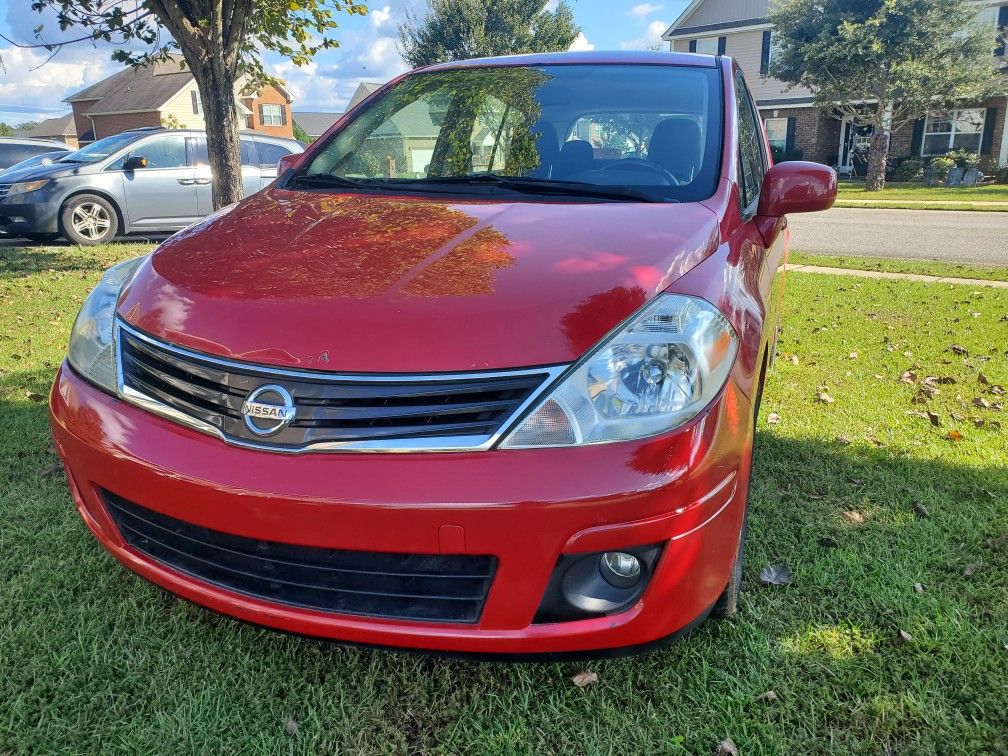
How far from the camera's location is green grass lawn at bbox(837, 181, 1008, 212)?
59.1 feet

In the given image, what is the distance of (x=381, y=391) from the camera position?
159 cm

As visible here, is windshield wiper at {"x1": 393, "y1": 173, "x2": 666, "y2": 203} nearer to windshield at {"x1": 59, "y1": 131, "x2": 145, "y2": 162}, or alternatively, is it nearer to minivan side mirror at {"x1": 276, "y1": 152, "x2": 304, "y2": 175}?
minivan side mirror at {"x1": 276, "y1": 152, "x2": 304, "y2": 175}

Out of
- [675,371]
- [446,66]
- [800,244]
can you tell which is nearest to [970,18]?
[800,244]

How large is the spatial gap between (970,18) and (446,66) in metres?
25.4

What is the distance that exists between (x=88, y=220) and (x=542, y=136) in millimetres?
8498

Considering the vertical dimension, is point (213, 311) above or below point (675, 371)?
above

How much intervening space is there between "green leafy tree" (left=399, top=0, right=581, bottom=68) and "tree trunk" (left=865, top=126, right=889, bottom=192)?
1485 cm

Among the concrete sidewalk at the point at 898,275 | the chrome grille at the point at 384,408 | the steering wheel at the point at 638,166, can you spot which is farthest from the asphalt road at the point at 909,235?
the chrome grille at the point at 384,408

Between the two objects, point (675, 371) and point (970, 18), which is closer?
point (675, 371)

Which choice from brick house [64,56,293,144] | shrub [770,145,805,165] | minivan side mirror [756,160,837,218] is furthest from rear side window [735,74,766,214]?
brick house [64,56,293,144]

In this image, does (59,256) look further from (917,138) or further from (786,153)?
(917,138)

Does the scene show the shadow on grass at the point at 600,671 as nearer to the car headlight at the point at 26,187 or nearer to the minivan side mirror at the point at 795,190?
the minivan side mirror at the point at 795,190

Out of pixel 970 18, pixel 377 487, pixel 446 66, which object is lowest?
pixel 377 487

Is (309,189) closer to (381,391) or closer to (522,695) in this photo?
(381,391)
